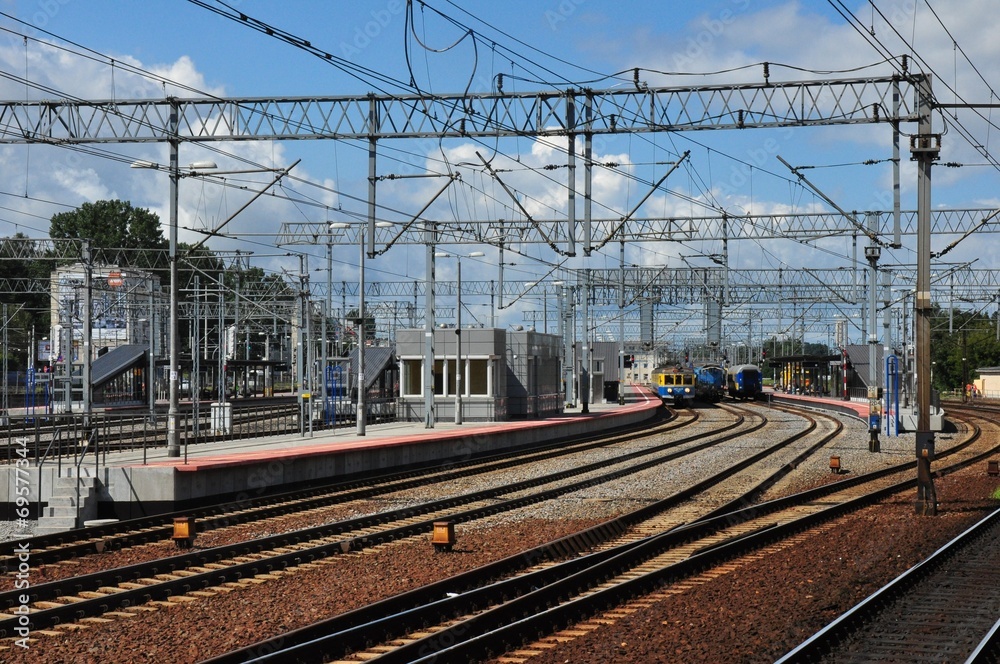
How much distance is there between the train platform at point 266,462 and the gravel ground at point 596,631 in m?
2.73

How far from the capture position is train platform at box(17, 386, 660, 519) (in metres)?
19.0

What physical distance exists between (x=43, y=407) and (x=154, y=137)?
34749 millimetres

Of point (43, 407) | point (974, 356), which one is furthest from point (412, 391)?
point (974, 356)

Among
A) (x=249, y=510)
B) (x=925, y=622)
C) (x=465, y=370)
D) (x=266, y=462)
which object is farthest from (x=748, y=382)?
(x=925, y=622)

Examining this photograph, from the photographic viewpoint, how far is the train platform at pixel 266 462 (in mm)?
18969

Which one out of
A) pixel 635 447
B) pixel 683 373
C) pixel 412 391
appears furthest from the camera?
pixel 683 373

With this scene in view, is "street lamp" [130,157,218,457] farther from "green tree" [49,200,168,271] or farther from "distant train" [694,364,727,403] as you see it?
"green tree" [49,200,168,271]

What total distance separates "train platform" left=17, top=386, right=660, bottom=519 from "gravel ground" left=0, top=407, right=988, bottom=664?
8.96ft

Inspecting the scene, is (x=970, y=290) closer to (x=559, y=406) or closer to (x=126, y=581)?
(x=559, y=406)

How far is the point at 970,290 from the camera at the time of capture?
68.6 meters

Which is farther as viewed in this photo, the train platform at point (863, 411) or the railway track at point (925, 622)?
the train platform at point (863, 411)

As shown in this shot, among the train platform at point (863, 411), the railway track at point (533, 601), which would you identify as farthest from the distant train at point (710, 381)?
the railway track at point (533, 601)

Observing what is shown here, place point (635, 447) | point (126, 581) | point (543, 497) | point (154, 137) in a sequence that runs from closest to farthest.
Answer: point (126, 581) < point (543, 497) < point (154, 137) < point (635, 447)

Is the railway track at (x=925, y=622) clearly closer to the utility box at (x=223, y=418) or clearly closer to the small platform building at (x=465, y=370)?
the utility box at (x=223, y=418)
